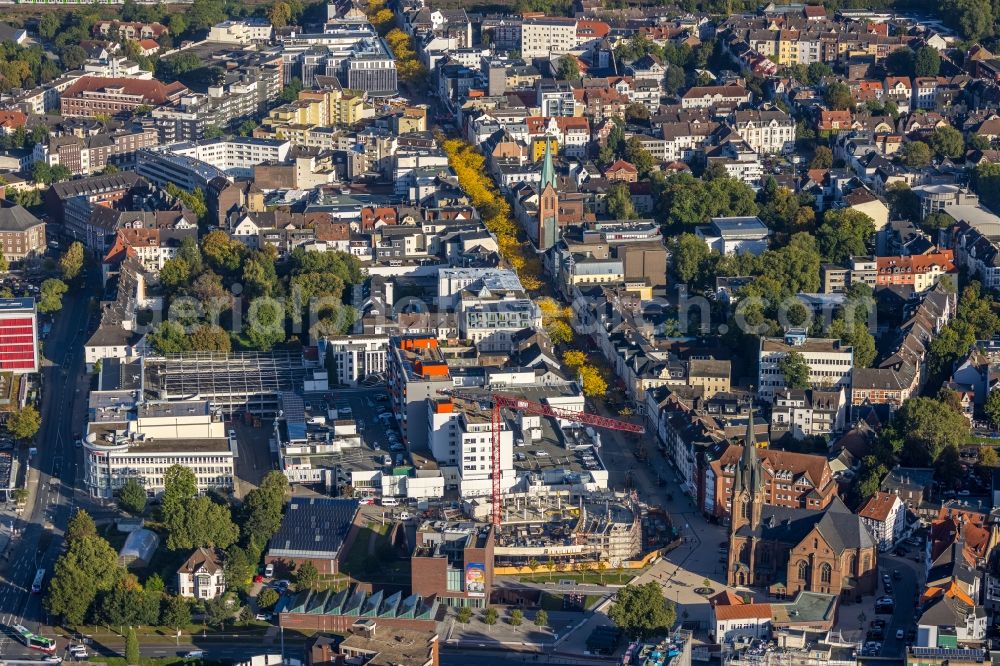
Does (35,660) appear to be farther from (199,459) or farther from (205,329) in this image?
(205,329)

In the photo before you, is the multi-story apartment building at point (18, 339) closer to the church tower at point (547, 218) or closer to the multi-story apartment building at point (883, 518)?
the church tower at point (547, 218)

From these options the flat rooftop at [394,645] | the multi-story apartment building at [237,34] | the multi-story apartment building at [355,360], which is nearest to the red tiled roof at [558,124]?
the multi-story apartment building at [237,34]

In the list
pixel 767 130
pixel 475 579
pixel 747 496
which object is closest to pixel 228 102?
pixel 767 130

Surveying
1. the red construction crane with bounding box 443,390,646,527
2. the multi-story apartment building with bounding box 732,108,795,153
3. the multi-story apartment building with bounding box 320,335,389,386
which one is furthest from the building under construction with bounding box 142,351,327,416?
the multi-story apartment building with bounding box 732,108,795,153

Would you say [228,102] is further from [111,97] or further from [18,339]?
[18,339]

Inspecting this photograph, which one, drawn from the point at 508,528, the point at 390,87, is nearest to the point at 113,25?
the point at 390,87

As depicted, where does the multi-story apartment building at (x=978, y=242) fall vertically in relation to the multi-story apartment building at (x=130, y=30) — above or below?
below

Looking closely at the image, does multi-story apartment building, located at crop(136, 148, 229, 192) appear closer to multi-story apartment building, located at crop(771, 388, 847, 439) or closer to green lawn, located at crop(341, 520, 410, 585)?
multi-story apartment building, located at crop(771, 388, 847, 439)
